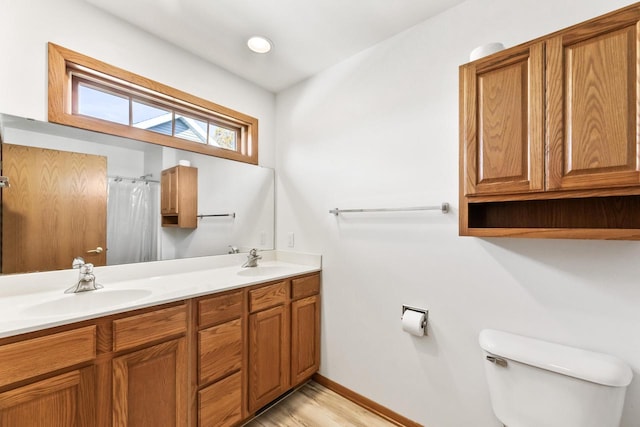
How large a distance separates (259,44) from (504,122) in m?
1.59

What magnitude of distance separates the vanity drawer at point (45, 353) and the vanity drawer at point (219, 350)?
48 cm

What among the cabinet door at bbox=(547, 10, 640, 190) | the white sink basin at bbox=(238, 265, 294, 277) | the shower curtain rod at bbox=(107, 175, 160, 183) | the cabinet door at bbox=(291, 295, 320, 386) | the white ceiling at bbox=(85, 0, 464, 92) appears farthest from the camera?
the white sink basin at bbox=(238, 265, 294, 277)

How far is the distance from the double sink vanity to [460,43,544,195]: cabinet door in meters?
1.35

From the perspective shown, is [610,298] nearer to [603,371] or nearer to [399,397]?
[603,371]

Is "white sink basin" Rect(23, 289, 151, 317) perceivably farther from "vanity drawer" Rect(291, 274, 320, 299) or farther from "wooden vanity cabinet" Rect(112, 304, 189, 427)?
"vanity drawer" Rect(291, 274, 320, 299)

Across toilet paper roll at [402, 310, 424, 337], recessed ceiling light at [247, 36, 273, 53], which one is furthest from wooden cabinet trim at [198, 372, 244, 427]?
recessed ceiling light at [247, 36, 273, 53]

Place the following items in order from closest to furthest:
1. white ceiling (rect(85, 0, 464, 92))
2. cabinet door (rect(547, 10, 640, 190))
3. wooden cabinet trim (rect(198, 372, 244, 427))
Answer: cabinet door (rect(547, 10, 640, 190)), wooden cabinet trim (rect(198, 372, 244, 427)), white ceiling (rect(85, 0, 464, 92))

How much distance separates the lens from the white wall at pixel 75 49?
4.45 ft

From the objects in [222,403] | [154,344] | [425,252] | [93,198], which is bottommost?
[222,403]

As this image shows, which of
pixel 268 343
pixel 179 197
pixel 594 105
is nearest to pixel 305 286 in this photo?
pixel 268 343

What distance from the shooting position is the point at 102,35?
162 cm

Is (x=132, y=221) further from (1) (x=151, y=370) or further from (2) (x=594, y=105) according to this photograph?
(2) (x=594, y=105)

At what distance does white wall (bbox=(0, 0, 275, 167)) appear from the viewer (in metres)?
1.36

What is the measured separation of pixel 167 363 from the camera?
1.34m
